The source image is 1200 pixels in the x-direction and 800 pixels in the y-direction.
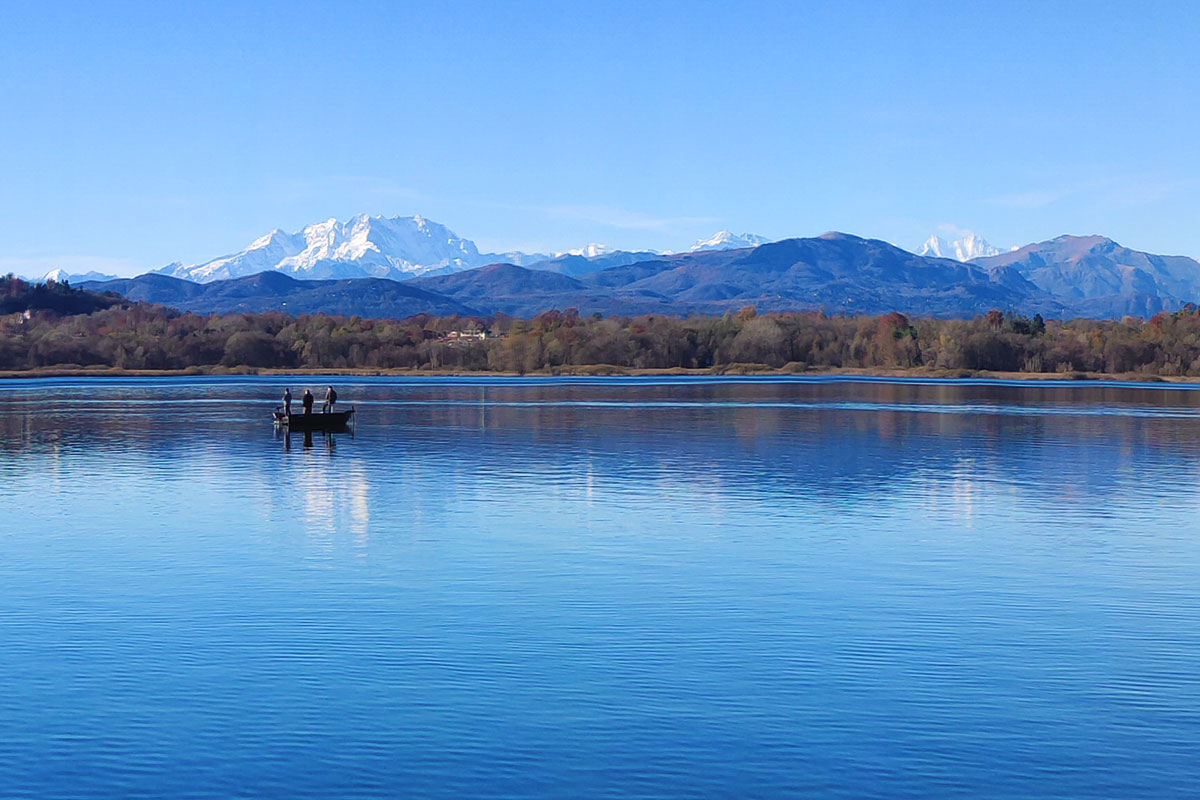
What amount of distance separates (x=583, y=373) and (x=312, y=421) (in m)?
127

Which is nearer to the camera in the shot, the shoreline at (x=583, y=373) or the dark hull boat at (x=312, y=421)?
the dark hull boat at (x=312, y=421)

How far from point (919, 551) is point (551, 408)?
61.8 meters

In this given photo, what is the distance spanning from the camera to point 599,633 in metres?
18.3

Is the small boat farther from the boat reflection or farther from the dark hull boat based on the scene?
the boat reflection

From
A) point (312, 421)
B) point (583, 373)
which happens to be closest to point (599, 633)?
point (312, 421)

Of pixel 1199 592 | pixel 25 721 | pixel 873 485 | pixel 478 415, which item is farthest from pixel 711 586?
pixel 478 415

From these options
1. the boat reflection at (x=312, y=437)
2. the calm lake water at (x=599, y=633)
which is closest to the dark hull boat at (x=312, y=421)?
the boat reflection at (x=312, y=437)

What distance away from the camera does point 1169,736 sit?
543 inches

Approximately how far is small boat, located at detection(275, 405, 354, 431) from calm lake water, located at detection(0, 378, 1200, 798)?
68.3 ft

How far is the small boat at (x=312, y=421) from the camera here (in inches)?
2463

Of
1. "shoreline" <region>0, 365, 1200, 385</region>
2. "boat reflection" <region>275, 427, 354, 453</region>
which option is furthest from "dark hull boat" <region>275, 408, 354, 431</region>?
"shoreline" <region>0, 365, 1200, 385</region>

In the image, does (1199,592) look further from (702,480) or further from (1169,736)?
(702,480)

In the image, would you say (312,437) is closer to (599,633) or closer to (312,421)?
(312,421)

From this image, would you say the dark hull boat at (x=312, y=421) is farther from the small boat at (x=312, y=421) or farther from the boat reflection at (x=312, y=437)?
the boat reflection at (x=312, y=437)
